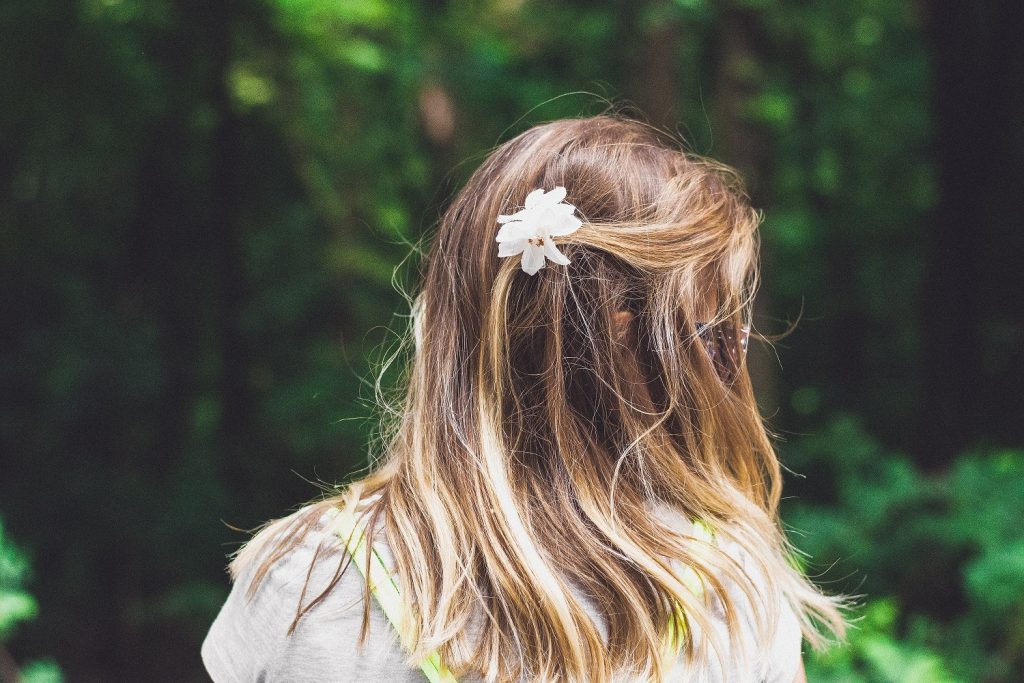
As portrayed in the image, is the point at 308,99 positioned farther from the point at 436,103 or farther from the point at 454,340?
the point at 454,340

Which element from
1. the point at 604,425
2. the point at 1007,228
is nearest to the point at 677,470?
the point at 604,425

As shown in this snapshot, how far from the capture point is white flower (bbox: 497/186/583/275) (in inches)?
46.9

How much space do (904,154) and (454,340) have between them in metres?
6.69

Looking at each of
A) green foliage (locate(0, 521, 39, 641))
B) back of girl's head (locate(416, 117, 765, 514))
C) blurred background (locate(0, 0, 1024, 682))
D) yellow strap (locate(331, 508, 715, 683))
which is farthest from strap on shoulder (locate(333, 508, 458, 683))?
blurred background (locate(0, 0, 1024, 682))

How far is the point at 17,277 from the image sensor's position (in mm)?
4883

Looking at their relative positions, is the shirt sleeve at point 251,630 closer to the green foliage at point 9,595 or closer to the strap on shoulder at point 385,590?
the strap on shoulder at point 385,590

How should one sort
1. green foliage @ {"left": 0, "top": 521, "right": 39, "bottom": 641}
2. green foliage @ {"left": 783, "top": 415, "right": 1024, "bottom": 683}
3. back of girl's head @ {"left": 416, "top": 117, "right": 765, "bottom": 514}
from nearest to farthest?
back of girl's head @ {"left": 416, "top": 117, "right": 765, "bottom": 514} → green foliage @ {"left": 0, "top": 521, "right": 39, "bottom": 641} → green foliage @ {"left": 783, "top": 415, "right": 1024, "bottom": 683}

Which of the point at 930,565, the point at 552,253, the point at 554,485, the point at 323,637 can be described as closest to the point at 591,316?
the point at 552,253

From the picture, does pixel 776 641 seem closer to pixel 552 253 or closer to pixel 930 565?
pixel 552 253

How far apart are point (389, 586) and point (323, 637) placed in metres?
0.11

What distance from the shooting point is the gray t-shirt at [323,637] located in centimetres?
116

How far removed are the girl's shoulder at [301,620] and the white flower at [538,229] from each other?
1.49ft

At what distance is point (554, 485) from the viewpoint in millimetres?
1277

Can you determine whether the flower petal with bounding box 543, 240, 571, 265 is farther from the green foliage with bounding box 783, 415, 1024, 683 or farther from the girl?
the green foliage with bounding box 783, 415, 1024, 683
